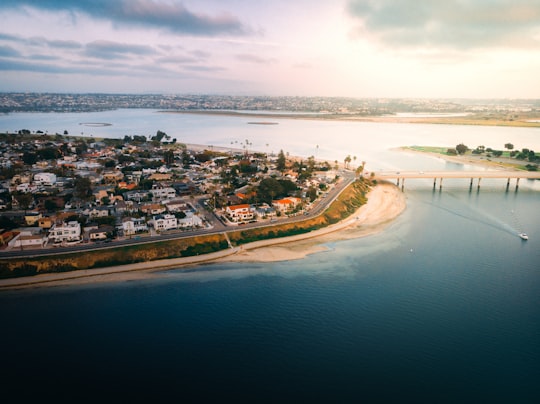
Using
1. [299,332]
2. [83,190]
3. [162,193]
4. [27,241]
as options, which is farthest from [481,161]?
[27,241]

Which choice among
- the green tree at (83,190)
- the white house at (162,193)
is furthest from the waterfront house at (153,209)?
the green tree at (83,190)

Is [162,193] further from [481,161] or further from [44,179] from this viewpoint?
[481,161]

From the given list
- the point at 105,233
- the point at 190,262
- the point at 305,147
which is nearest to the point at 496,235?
the point at 190,262

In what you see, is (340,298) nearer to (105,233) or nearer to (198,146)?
(105,233)

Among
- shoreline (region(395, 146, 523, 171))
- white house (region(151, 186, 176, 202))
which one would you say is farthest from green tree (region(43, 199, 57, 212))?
shoreline (region(395, 146, 523, 171))

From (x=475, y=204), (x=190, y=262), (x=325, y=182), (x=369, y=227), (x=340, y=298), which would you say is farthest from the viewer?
(x=325, y=182)

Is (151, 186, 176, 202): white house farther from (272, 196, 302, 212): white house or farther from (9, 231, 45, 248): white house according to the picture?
(9, 231, 45, 248): white house
